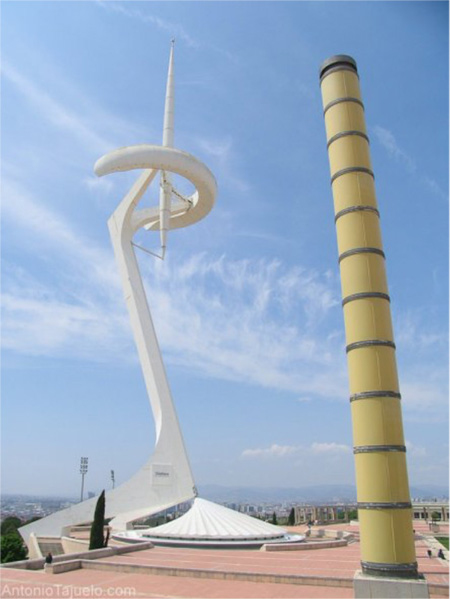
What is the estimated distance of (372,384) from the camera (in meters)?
11.7

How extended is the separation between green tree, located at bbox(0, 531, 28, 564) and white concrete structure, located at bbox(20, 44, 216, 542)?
124 centimetres

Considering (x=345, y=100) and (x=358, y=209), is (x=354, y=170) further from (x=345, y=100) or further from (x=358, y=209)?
(x=345, y=100)

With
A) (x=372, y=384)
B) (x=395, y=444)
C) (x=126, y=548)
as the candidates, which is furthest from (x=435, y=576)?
(x=126, y=548)

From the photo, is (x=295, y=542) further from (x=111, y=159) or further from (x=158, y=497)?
(x=111, y=159)

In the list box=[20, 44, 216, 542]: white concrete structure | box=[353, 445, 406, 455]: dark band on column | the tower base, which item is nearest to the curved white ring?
box=[20, 44, 216, 542]: white concrete structure

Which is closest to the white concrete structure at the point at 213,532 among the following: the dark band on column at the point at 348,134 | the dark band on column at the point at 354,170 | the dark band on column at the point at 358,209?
the dark band on column at the point at 358,209

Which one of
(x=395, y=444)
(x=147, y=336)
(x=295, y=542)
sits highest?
(x=147, y=336)

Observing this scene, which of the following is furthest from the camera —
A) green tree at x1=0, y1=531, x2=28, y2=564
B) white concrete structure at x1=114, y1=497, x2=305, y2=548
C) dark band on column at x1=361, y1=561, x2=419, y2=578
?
green tree at x1=0, y1=531, x2=28, y2=564

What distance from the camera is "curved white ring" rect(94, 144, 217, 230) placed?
2589cm

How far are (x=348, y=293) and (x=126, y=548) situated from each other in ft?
47.9

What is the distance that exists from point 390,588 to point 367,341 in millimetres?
5256

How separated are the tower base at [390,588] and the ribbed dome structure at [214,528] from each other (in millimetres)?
12223

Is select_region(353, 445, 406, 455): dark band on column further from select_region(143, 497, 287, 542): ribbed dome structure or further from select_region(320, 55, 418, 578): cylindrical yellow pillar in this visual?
select_region(143, 497, 287, 542): ribbed dome structure

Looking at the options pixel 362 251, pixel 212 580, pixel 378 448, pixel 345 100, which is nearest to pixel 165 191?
pixel 345 100
